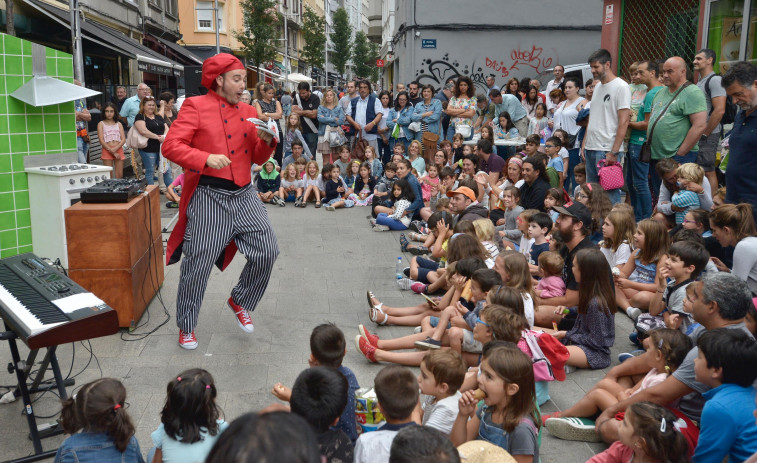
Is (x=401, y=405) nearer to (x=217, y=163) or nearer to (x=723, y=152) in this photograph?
A: (x=217, y=163)

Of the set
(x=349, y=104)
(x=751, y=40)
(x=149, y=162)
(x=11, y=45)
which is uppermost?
(x=751, y=40)

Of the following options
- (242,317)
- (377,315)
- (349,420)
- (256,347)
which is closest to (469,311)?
(377,315)

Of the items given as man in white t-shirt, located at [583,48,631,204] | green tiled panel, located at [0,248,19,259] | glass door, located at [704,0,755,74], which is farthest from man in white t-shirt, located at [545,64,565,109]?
green tiled panel, located at [0,248,19,259]

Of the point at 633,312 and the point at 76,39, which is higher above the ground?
the point at 76,39

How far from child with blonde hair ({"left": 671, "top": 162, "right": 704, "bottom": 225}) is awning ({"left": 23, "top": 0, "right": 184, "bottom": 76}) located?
46.1 ft

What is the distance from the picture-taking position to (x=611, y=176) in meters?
7.80

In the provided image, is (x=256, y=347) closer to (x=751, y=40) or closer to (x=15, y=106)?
(x=15, y=106)

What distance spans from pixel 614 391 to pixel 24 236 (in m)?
5.80

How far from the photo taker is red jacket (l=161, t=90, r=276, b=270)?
4.90 meters

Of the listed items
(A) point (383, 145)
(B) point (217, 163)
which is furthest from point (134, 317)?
(A) point (383, 145)

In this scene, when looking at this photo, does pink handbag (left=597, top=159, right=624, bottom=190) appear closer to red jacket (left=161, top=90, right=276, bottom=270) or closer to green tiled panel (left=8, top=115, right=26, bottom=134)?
red jacket (left=161, top=90, right=276, bottom=270)

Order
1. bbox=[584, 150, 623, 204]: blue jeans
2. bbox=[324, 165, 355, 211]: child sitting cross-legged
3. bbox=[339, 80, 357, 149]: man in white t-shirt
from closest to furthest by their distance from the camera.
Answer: bbox=[584, 150, 623, 204]: blue jeans → bbox=[324, 165, 355, 211]: child sitting cross-legged → bbox=[339, 80, 357, 149]: man in white t-shirt

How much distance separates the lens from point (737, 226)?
16.4 feet

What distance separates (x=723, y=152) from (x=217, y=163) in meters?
5.91
